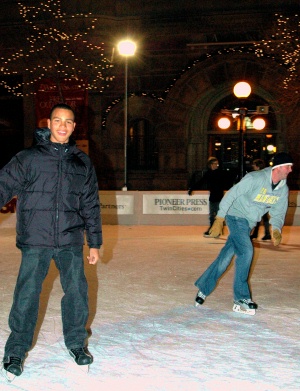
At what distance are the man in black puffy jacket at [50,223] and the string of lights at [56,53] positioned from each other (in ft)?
63.1

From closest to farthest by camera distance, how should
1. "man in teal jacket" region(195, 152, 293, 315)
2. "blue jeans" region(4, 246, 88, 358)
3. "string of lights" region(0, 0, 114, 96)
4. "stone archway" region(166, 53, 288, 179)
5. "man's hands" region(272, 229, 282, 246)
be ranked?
"blue jeans" region(4, 246, 88, 358) → "man in teal jacket" region(195, 152, 293, 315) → "man's hands" region(272, 229, 282, 246) → "string of lights" region(0, 0, 114, 96) → "stone archway" region(166, 53, 288, 179)

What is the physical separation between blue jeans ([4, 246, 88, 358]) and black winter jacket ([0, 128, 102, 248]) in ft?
0.28

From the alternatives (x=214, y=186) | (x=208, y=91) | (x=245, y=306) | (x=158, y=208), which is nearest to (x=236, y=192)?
(x=245, y=306)

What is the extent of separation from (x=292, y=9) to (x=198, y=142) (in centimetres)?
591

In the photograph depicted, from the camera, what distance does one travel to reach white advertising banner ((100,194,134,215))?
54.9 feet

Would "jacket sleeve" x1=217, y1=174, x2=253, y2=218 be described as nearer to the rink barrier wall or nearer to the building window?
the rink barrier wall

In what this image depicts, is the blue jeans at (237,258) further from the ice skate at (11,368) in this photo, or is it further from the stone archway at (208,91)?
the stone archway at (208,91)

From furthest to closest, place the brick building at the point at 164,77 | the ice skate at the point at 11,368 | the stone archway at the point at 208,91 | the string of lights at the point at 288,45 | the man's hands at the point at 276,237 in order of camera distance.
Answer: the brick building at the point at 164,77
the stone archway at the point at 208,91
the string of lights at the point at 288,45
the man's hands at the point at 276,237
the ice skate at the point at 11,368

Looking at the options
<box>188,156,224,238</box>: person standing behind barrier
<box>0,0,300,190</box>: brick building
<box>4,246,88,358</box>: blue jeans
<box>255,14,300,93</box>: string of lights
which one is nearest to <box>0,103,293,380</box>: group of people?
<box>4,246,88,358</box>: blue jeans

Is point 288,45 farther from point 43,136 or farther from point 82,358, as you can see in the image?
point 82,358

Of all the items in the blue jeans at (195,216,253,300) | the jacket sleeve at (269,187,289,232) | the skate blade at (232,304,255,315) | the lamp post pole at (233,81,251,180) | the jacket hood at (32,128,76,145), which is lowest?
the skate blade at (232,304,255,315)

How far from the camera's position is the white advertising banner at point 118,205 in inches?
659

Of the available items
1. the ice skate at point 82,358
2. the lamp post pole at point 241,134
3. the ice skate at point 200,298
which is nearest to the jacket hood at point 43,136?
the ice skate at point 82,358

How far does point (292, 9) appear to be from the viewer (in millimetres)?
23469
